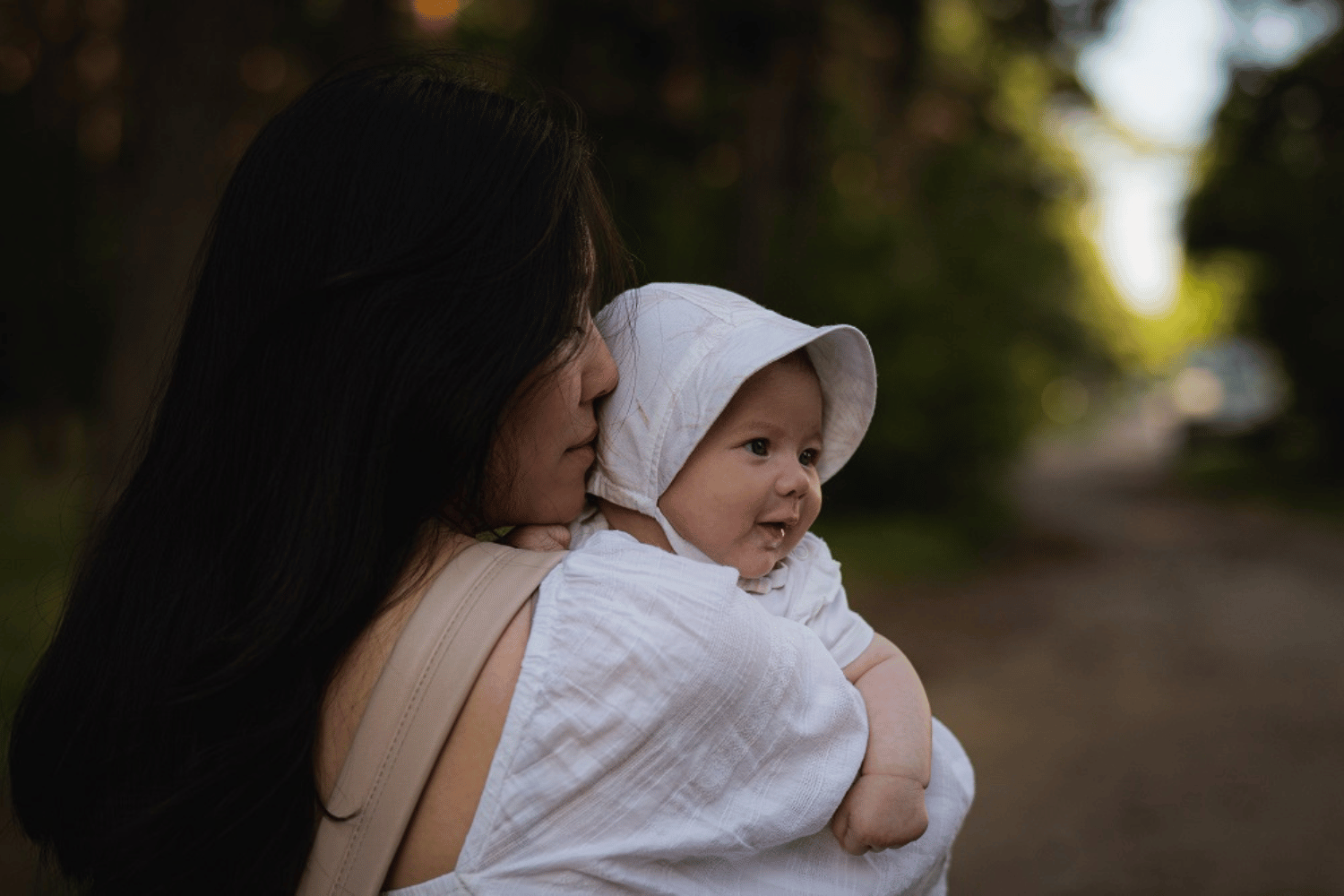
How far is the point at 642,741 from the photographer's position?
1.25m

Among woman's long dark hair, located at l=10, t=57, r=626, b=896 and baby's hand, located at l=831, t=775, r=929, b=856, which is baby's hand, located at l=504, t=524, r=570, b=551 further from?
baby's hand, located at l=831, t=775, r=929, b=856

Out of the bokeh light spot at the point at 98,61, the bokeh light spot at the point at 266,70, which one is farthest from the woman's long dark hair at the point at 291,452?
the bokeh light spot at the point at 98,61

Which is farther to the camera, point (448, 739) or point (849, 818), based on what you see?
point (849, 818)

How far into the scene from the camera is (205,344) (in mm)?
1373

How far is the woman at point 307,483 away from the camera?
1.29 meters

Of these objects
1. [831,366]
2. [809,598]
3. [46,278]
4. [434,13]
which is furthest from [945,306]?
[809,598]

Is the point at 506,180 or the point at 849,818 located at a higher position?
the point at 506,180

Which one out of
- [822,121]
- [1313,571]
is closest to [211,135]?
[822,121]

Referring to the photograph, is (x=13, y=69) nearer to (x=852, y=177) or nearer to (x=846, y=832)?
(x=852, y=177)

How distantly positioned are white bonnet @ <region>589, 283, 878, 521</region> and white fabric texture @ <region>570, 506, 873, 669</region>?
0.07m

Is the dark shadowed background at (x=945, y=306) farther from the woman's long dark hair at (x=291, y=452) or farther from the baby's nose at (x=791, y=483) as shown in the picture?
the baby's nose at (x=791, y=483)

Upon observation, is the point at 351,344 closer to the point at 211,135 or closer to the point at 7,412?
the point at 211,135

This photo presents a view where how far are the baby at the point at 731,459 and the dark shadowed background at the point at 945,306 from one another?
526 mm

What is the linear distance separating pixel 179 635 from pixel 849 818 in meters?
0.85
